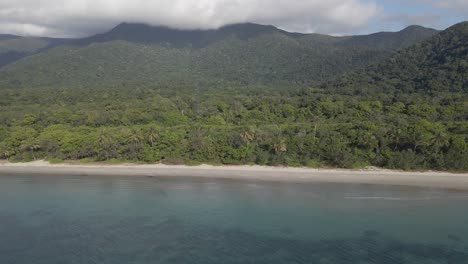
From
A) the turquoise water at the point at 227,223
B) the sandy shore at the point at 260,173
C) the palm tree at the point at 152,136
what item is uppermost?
the palm tree at the point at 152,136

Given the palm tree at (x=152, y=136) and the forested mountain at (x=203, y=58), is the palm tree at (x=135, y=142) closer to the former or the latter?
the palm tree at (x=152, y=136)

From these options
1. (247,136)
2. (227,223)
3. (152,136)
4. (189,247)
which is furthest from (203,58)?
(189,247)

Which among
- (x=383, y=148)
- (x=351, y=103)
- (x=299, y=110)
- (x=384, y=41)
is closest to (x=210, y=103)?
(x=299, y=110)

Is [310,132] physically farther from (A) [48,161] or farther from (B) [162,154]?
(A) [48,161]

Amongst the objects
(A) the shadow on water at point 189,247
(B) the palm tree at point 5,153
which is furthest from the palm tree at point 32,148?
(A) the shadow on water at point 189,247

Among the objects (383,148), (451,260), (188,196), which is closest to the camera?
(451,260)

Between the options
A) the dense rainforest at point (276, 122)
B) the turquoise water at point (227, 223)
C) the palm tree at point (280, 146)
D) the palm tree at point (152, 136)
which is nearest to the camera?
the turquoise water at point (227, 223)
